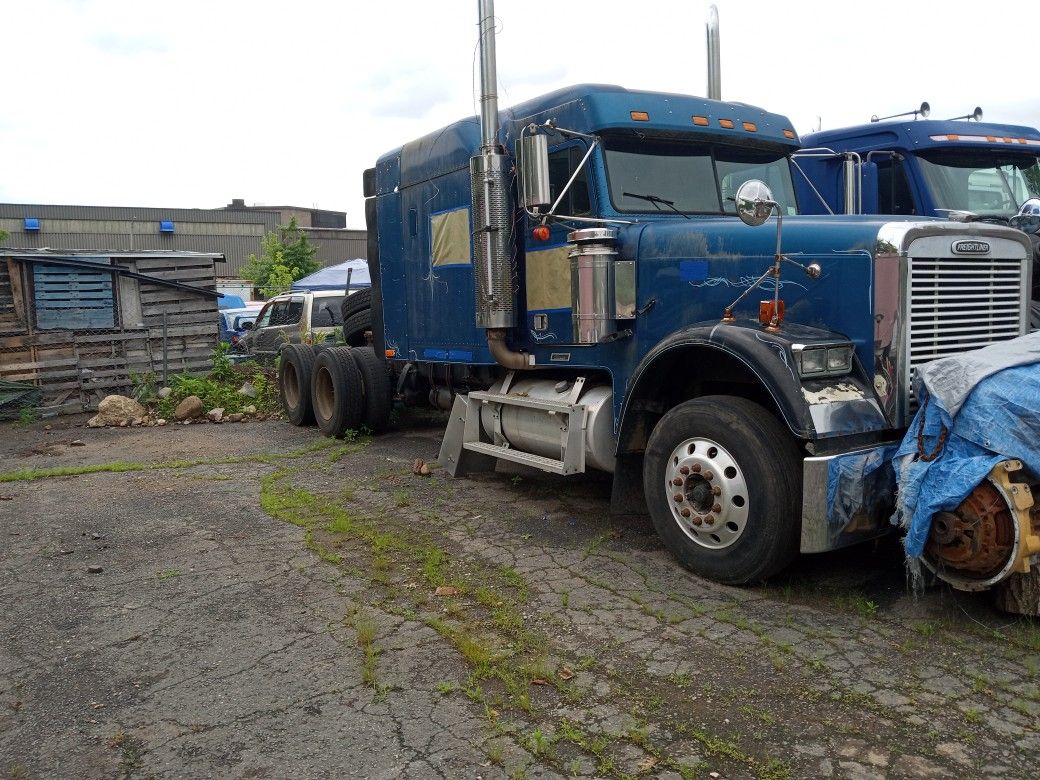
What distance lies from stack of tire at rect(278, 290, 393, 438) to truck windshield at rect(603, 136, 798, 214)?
4.44 meters

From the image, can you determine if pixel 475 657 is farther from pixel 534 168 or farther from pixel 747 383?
pixel 534 168

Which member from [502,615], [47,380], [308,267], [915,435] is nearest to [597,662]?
[502,615]

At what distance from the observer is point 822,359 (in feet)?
15.2

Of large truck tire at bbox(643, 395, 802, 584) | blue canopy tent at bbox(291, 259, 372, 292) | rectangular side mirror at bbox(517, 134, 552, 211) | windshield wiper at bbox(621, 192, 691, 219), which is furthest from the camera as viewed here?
blue canopy tent at bbox(291, 259, 372, 292)

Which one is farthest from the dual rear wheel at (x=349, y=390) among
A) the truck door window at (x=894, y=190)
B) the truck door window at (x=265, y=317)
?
the truck door window at (x=265, y=317)

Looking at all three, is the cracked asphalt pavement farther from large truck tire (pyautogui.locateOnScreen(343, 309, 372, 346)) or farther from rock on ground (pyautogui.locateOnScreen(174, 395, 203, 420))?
rock on ground (pyautogui.locateOnScreen(174, 395, 203, 420))

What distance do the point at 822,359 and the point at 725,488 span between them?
2.75 feet

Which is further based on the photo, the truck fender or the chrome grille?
the chrome grille

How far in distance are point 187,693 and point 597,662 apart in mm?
1782

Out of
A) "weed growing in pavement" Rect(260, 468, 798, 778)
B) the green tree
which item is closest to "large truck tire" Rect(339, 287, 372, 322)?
"weed growing in pavement" Rect(260, 468, 798, 778)

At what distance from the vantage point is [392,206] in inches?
346

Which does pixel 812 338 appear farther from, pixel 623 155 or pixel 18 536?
pixel 18 536

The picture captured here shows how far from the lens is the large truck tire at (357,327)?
34.7 ft

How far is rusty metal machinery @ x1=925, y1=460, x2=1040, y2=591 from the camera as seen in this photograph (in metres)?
3.92
